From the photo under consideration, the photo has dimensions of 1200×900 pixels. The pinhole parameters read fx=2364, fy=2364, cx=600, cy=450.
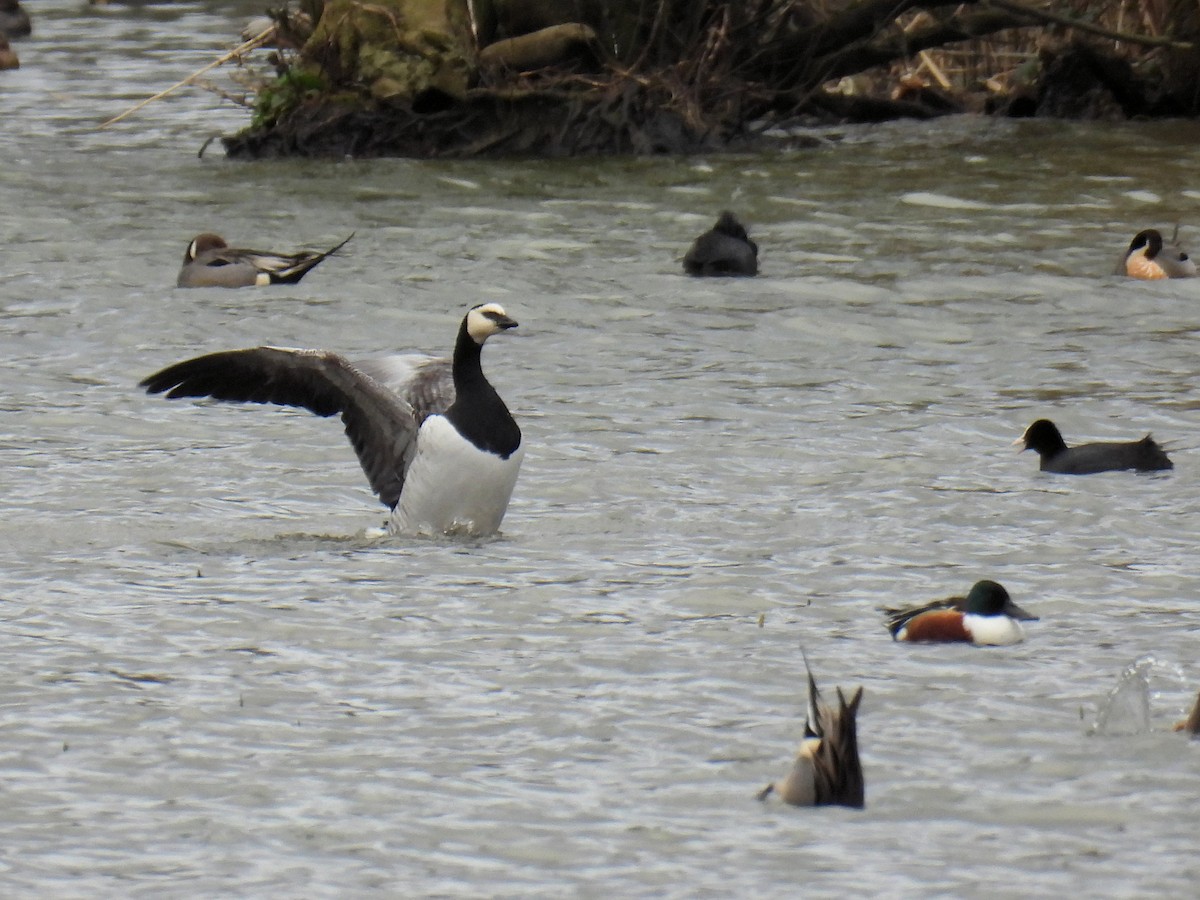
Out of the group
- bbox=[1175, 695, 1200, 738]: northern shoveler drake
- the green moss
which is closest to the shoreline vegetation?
the green moss

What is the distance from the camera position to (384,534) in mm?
10383

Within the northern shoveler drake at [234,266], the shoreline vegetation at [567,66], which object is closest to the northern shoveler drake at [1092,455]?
the northern shoveler drake at [234,266]

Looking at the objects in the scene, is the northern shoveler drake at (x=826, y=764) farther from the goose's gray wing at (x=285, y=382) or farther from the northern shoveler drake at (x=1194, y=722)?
the goose's gray wing at (x=285, y=382)

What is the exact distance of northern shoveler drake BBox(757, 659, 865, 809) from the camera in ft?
20.4

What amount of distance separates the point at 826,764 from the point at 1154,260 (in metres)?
10.4

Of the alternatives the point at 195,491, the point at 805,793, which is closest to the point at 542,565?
the point at 195,491

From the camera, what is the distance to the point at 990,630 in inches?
318

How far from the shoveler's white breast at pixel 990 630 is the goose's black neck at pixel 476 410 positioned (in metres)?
2.67

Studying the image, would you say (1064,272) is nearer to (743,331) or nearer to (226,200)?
(743,331)

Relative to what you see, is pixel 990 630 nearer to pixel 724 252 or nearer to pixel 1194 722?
pixel 1194 722

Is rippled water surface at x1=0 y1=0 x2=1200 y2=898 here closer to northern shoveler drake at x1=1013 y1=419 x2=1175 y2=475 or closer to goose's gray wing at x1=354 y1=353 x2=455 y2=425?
northern shoveler drake at x1=1013 y1=419 x2=1175 y2=475

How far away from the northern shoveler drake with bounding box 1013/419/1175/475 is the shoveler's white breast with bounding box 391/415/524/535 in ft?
8.68

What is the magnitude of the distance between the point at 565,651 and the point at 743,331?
23.9 feet

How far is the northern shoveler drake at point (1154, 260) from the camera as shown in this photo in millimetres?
15984
